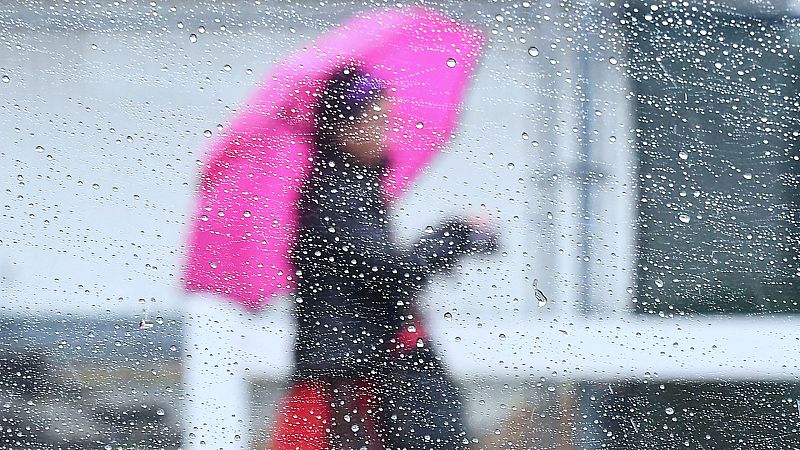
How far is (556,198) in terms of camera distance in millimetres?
805

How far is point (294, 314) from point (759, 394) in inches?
26.6

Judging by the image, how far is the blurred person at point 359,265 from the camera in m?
0.81

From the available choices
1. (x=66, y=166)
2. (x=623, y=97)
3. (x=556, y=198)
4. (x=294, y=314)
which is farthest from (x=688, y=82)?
(x=66, y=166)

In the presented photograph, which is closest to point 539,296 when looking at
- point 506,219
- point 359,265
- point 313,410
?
point 506,219

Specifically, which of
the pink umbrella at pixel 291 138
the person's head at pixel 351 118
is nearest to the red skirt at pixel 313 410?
the pink umbrella at pixel 291 138

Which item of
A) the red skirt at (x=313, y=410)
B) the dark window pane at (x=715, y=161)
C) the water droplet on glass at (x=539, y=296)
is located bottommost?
the red skirt at (x=313, y=410)

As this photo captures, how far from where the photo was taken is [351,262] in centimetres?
82

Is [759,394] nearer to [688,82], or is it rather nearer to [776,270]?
[776,270]

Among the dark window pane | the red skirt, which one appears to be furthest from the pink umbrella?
the dark window pane

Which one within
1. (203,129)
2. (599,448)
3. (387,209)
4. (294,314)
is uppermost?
(203,129)

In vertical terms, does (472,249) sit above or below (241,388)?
above

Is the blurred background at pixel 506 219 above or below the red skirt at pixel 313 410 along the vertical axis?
above

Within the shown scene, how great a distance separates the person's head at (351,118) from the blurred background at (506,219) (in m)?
0.08

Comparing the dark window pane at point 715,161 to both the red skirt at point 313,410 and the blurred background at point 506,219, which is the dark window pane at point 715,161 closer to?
the blurred background at point 506,219
